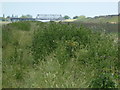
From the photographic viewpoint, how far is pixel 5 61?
6.16 m

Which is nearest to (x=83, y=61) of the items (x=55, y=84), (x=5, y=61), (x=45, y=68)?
(x=45, y=68)

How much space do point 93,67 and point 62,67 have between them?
837mm

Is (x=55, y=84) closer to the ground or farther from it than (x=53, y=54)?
closer to the ground

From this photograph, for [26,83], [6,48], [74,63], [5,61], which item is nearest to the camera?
[26,83]

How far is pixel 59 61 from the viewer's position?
5758 millimetres

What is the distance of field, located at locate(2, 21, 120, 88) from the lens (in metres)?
4.38

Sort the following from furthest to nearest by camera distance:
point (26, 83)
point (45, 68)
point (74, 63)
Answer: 1. point (74, 63)
2. point (45, 68)
3. point (26, 83)

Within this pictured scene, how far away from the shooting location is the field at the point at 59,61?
4375 millimetres

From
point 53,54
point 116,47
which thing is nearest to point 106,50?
point 116,47

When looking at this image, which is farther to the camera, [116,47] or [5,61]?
[116,47]

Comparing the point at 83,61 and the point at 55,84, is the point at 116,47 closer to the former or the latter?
the point at 83,61

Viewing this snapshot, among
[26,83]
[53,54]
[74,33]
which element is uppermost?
[74,33]

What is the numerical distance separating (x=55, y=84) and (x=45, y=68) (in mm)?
1048

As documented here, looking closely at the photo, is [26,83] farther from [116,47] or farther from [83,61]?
[116,47]
